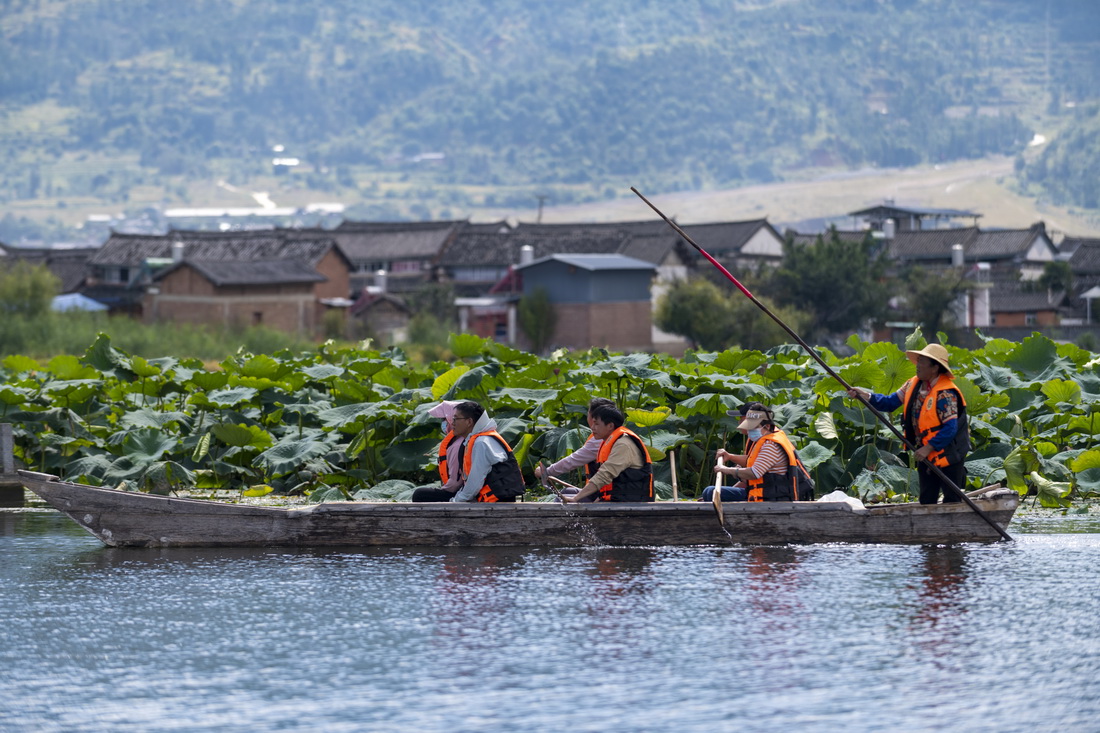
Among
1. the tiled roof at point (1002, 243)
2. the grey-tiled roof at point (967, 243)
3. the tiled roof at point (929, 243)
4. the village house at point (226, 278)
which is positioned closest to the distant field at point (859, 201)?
the tiled roof at point (1002, 243)

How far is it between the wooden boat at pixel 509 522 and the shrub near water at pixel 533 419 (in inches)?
63.4

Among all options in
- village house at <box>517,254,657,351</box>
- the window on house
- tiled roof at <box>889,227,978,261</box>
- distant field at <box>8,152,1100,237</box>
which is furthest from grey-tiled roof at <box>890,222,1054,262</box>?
distant field at <box>8,152,1100,237</box>

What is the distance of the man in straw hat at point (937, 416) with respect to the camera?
36.2 ft

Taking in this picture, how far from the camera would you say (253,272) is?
59.4 metres

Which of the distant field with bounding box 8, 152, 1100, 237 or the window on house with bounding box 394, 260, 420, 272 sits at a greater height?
the distant field with bounding box 8, 152, 1100, 237

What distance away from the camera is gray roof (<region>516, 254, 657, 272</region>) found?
58375 millimetres

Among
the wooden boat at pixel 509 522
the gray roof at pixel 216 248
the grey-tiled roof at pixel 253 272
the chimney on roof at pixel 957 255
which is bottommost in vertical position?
the wooden boat at pixel 509 522

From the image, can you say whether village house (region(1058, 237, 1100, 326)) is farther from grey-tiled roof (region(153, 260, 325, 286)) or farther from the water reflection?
the water reflection

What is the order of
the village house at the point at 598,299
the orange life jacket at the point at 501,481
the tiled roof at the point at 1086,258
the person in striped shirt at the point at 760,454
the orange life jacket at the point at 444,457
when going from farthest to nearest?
the tiled roof at the point at 1086,258, the village house at the point at 598,299, the orange life jacket at the point at 444,457, the orange life jacket at the point at 501,481, the person in striped shirt at the point at 760,454

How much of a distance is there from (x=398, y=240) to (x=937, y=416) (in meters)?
66.2

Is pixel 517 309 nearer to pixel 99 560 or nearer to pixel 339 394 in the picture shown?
pixel 339 394

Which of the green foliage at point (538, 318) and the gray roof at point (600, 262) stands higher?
the gray roof at point (600, 262)

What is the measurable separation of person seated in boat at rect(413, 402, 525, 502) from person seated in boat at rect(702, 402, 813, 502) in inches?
64.5

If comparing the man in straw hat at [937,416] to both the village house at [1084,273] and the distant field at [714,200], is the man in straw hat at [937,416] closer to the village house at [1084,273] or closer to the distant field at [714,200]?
the village house at [1084,273]
